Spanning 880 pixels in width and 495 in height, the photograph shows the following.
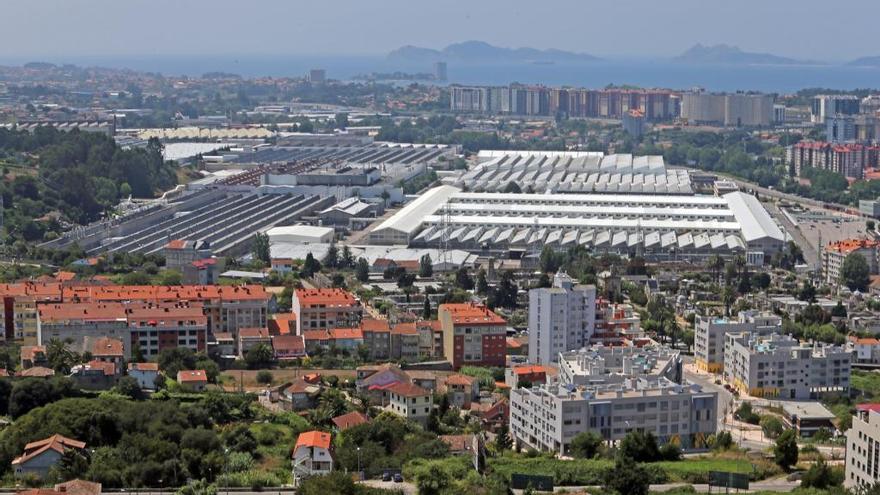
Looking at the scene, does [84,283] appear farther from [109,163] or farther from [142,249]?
[109,163]

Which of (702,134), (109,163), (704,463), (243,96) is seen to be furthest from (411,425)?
(243,96)

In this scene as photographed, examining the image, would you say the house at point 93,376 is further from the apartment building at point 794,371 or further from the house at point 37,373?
the apartment building at point 794,371

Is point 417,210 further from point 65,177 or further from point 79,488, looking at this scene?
point 79,488

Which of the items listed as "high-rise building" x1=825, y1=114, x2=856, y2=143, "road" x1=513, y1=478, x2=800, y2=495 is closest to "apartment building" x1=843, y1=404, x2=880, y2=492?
"road" x1=513, y1=478, x2=800, y2=495

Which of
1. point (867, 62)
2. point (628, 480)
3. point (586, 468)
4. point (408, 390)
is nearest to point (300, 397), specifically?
point (408, 390)

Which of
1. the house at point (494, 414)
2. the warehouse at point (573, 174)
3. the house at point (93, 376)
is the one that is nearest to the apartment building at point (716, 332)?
the house at point (494, 414)

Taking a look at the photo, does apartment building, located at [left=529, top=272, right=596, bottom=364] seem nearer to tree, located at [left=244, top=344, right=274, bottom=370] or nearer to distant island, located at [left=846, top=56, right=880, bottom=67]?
tree, located at [left=244, top=344, right=274, bottom=370]
